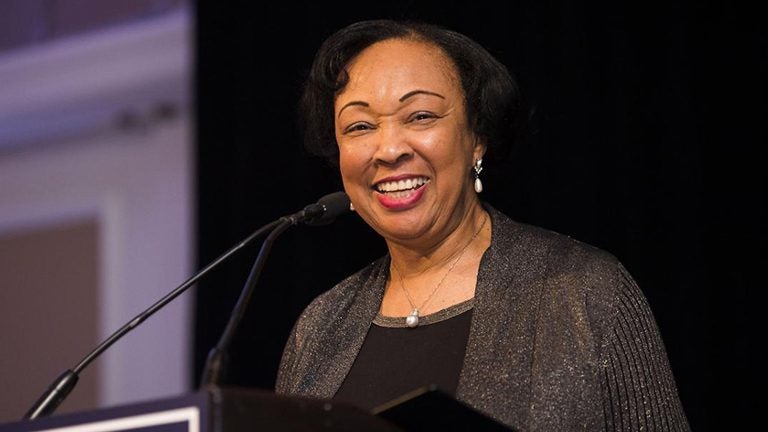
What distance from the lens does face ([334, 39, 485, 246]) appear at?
2.55m

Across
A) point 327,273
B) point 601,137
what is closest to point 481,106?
point 601,137

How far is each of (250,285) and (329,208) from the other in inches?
14.4

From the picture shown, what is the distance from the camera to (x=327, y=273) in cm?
367

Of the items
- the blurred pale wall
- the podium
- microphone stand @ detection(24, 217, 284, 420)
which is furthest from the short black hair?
the blurred pale wall

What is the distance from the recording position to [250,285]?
217 cm

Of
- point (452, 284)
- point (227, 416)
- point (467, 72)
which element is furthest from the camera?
point (467, 72)

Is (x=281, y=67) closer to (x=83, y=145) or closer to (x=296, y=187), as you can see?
(x=296, y=187)

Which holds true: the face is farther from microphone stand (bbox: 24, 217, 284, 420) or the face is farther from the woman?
microphone stand (bbox: 24, 217, 284, 420)

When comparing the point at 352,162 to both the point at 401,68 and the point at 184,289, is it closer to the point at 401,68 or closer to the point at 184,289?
the point at 401,68

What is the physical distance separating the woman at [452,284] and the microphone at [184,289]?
0.16 meters

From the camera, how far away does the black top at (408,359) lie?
7.90 feet

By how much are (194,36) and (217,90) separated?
23 cm

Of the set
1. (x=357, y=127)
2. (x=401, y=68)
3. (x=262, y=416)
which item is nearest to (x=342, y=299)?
(x=357, y=127)

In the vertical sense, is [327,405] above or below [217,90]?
below
